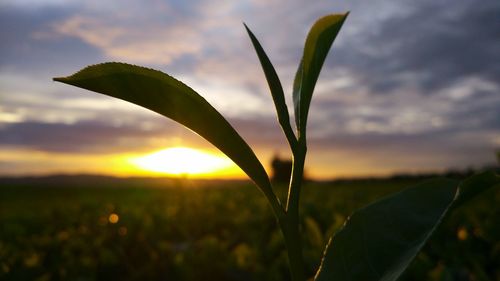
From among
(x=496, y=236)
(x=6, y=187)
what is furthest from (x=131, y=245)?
(x=6, y=187)

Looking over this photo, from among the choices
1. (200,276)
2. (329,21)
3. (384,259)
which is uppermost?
(329,21)

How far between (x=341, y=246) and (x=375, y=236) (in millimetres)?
72

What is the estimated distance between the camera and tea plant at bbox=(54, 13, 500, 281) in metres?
0.93

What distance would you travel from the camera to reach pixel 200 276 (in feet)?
7.47

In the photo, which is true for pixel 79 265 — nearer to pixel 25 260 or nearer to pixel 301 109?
pixel 25 260

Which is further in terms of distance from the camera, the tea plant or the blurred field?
the blurred field

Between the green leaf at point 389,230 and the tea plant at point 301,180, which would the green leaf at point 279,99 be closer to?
the tea plant at point 301,180

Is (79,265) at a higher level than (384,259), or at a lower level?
lower

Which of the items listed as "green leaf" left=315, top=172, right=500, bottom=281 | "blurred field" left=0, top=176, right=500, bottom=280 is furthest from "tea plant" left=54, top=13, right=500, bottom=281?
A: "blurred field" left=0, top=176, right=500, bottom=280

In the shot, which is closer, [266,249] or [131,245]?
[266,249]

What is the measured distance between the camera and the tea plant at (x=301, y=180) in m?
0.93

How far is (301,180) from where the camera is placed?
3.24ft

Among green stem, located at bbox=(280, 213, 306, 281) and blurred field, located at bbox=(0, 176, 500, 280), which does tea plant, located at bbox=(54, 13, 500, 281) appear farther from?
blurred field, located at bbox=(0, 176, 500, 280)

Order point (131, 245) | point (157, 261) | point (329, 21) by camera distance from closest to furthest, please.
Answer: point (329, 21) < point (157, 261) < point (131, 245)
